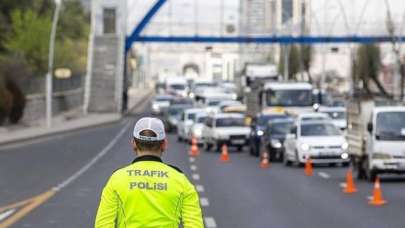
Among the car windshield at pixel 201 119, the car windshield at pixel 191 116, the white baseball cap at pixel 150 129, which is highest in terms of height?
the white baseball cap at pixel 150 129

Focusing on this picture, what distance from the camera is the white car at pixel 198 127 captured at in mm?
56094

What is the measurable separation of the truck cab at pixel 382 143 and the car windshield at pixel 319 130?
683cm

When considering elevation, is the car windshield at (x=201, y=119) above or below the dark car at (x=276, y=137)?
below

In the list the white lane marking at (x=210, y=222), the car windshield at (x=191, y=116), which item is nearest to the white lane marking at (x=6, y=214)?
the white lane marking at (x=210, y=222)

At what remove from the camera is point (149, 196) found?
23.3 feet

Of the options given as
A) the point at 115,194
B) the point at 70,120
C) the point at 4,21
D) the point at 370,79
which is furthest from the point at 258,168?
the point at 370,79

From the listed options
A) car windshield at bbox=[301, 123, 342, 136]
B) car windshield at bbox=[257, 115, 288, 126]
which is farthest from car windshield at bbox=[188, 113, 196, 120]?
car windshield at bbox=[301, 123, 342, 136]

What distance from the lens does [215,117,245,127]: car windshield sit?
5169cm

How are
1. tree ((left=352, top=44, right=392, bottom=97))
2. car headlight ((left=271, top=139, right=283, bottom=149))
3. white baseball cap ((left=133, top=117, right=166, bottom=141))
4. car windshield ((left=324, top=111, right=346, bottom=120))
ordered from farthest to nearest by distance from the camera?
tree ((left=352, top=44, right=392, bottom=97)), car windshield ((left=324, top=111, right=346, bottom=120)), car headlight ((left=271, top=139, right=283, bottom=149)), white baseball cap ((left=133, top=117, right=166, bottom=141))

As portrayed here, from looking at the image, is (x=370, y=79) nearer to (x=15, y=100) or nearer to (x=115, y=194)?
(x=15, y=100)

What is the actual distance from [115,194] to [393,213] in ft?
48.2

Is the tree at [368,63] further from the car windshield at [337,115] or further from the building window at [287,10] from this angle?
the car windshield at [337,115]

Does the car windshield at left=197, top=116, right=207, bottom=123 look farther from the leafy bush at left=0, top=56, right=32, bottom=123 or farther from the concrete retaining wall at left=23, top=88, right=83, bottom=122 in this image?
the concrete retaining wall at left=23, top=88, right=83, bottom=122

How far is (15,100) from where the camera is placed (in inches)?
2653
